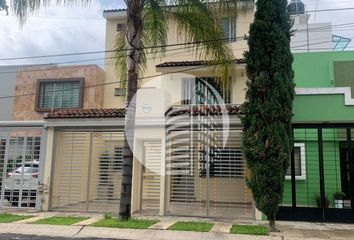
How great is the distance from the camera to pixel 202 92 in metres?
18.5

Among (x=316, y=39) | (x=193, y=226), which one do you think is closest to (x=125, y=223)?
(x=193, y=226)

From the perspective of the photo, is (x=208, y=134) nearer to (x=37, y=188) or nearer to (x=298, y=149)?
(x=298, y=149)

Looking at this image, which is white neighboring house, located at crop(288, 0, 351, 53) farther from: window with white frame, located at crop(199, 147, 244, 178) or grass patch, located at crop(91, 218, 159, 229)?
grass patch, located at crop(91, 218, 159, 229)

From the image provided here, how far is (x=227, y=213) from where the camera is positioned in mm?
12492

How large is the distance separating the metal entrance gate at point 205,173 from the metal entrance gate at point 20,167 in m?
4.82

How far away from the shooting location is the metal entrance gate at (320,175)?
463 inches

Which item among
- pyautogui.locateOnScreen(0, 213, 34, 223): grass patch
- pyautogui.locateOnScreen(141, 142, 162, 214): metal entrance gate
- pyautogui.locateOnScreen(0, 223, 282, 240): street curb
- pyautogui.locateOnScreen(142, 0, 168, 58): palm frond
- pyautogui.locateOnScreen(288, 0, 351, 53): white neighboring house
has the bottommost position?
pyautogui.locateOnScreen(0, 223, 282, 240): street curb

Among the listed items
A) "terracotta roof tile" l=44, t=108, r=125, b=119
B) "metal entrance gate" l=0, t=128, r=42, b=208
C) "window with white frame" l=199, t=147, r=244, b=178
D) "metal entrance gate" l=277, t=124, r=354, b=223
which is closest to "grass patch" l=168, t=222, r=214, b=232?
"window with white frame" l=199, t=147, r=244, b=178

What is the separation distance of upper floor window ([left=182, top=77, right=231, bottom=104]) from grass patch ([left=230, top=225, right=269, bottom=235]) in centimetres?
861

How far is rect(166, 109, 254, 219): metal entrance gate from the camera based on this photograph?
12469 millimetres

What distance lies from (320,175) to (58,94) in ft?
54.9

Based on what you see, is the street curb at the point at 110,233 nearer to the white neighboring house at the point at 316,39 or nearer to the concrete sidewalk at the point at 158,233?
the concrete sidewalk at the point at 158,233

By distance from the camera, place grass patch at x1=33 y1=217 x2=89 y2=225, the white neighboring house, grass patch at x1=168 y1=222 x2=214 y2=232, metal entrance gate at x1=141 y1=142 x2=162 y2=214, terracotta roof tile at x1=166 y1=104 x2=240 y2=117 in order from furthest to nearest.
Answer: the white neighboring house
metal entrance gate at x1=141 y1=142 x2=162 y2=214
terracotta roof tile at x1=166 y1=104 x2=240 y2=117
grass patch at x1=33 y1=217 x2=89 y2=225
grass patch at x1=168 y1=222 x2=214 y2=232

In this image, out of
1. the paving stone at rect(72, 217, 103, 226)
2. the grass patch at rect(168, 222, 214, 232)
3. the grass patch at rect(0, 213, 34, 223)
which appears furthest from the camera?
the grass patch at rect(0, 213, 34, 223)
